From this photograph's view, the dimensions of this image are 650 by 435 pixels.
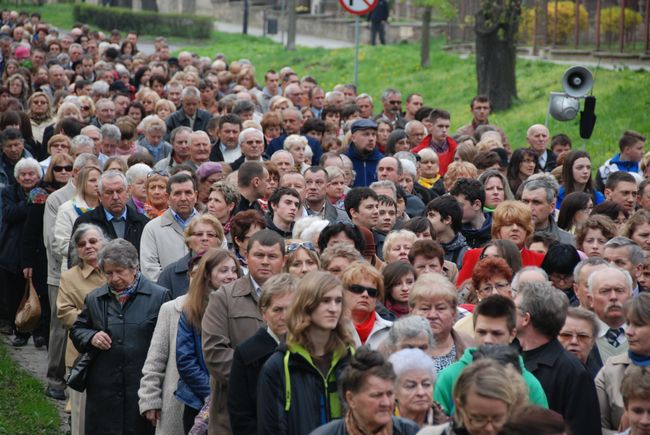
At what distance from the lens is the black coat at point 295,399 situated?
7.15m

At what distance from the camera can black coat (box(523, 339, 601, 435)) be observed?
7.16m

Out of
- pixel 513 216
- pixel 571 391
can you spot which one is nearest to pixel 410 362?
pixel 571 391

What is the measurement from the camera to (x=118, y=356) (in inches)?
371

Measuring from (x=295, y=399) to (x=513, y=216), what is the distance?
4228mm

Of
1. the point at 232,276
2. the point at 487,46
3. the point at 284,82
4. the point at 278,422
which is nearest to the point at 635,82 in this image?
the point at 487,46

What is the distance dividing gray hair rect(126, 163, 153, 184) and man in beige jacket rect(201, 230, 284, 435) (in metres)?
4.69

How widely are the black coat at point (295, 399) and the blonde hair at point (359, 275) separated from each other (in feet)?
4.36

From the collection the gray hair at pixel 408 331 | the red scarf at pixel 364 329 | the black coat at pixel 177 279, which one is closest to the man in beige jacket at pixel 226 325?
the red scarf at pixel 364 329

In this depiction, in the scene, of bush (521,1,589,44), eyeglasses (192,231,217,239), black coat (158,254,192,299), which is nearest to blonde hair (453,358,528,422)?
eyeglasses (192,231,217,239)

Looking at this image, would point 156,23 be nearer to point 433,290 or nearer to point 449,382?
point 433,290

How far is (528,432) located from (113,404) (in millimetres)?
4941

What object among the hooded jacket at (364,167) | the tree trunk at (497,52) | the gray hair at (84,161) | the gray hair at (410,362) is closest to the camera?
the gray hair at (410,362)

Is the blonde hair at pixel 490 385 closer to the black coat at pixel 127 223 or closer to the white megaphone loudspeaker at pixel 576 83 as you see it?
the black coat at pixel 127 223

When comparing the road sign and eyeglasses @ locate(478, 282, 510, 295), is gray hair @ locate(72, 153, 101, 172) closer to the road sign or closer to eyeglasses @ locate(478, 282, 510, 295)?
eyeglasses @ locate(478, 282, 510, 295)
